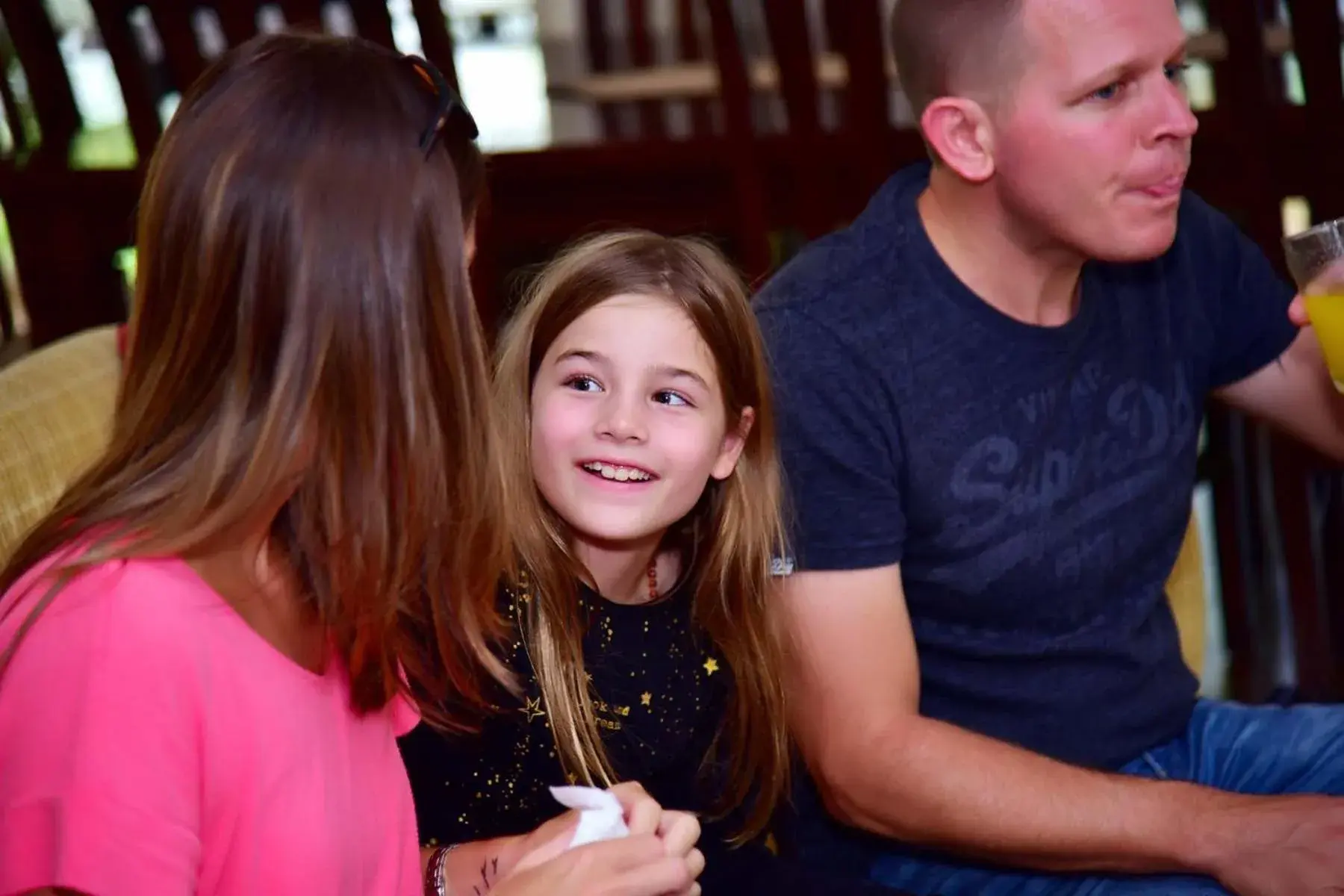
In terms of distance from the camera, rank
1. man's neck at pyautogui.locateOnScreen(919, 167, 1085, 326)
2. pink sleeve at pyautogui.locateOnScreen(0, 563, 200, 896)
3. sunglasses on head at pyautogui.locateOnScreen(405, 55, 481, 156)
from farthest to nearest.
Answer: man's neck at pyautogui.locateOnScreen(919, 167, 1085, 326)
sunglasses on head at pyautogui.locateOnScreen(405, 55, 481, 156)
pink sleeve at pyautogui.locateOnScreen(0, 563, 200, 896)

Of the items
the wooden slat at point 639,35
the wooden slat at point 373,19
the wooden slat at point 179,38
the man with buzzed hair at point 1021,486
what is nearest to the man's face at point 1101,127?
the man with buzzed hair at point 1021,486

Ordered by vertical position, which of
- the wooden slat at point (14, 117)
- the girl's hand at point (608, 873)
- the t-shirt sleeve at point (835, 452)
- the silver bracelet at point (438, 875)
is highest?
the wooden slat at point (14, 117)

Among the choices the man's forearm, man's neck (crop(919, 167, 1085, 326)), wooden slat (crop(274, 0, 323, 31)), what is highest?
wooden slat (crop(274, 0, 323, 31))

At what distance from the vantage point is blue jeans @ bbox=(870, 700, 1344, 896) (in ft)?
5.38

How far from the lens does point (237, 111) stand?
3.56 ft

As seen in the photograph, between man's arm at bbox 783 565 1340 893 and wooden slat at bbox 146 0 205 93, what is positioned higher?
wooden slat at bbox 146 0 205 93

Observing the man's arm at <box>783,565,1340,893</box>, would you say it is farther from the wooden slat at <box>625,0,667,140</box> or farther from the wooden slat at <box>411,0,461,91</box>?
the wooden slat at <box>625,0,667,140</box>

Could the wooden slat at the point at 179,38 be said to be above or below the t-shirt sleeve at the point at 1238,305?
above

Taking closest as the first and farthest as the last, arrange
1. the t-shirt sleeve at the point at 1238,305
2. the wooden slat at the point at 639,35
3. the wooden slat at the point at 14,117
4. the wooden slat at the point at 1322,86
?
the t-shirt sleeve at the point at 1238,305
the wooden slat at the point at 1322,86
the wooden slat at the point at 14,117
the wooden slat at the point at 639,35

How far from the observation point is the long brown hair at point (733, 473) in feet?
5.14

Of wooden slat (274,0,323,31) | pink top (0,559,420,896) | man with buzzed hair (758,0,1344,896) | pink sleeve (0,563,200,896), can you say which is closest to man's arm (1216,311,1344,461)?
man with buzzed hair (758,0,1344,896)

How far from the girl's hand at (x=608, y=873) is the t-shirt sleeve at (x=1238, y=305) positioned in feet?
3.08

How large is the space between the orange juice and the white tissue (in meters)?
0.82

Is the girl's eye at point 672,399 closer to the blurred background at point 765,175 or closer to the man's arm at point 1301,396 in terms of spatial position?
the man's arm at point 1301,396
